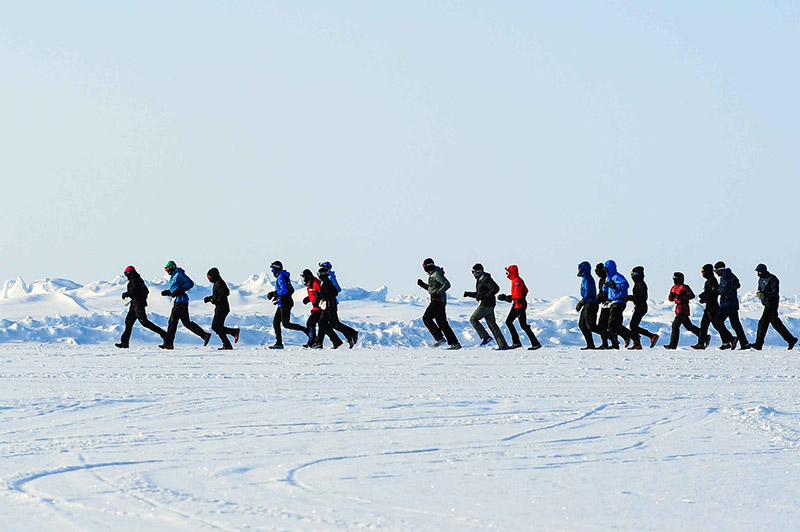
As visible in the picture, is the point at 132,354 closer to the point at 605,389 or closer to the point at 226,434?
the point at 605,389

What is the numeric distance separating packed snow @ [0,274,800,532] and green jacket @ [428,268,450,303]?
4.46m

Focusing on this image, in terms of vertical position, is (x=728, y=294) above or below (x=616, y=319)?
above

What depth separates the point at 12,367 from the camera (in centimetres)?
1530

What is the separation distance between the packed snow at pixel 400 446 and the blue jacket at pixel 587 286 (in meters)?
4.36

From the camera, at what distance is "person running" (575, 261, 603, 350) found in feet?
65.5

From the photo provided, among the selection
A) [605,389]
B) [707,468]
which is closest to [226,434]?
[707,468]

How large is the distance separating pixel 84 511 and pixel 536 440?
3401mm

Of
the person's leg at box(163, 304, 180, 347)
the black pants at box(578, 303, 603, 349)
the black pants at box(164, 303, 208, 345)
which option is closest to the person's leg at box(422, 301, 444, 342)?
the black pants at box(578, 303, 603, 349)

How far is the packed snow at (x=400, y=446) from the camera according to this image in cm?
515

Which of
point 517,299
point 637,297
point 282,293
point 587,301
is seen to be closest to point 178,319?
point 282,293

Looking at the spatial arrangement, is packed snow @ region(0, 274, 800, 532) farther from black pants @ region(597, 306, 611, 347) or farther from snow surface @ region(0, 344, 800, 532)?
black pants @ region(597, 306, 611, 347)

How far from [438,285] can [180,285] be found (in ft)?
14.6

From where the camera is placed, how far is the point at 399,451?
7.09m

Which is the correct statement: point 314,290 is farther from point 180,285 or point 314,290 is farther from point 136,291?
point 136,291
